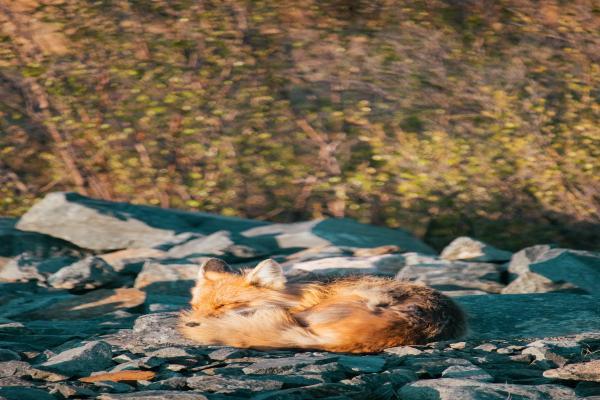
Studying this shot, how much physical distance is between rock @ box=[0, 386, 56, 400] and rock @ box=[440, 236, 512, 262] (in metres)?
5.50

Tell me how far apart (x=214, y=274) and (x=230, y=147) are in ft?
23.1

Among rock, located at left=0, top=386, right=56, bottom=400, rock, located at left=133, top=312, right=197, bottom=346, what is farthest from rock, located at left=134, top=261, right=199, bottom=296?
rock, located at left=0, top=386, right=56, bottom=400

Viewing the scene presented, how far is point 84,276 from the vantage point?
26.1ft

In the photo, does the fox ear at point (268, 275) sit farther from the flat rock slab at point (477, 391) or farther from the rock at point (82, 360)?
the flat rock slab at point (477, 391)

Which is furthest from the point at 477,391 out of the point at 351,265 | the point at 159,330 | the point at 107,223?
the point at 107,223

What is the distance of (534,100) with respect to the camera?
1338 cm

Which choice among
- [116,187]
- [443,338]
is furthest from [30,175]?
[443,338]

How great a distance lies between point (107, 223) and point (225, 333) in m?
4.80

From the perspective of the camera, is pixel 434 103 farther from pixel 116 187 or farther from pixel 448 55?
pixel 116 187

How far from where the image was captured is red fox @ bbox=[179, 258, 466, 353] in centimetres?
513

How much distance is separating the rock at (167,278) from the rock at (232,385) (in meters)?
3.38

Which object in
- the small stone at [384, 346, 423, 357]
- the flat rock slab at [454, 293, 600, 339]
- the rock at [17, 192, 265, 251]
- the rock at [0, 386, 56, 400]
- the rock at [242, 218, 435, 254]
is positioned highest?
the rock at [0, 386, 56, 400]

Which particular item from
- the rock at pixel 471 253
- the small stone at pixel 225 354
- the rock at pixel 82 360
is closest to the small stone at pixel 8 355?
the rock at pixel 82 360

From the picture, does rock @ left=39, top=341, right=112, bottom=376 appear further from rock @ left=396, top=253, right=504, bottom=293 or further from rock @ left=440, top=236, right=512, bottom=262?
rock @ left=440, top=236, right=512, bottom=262
